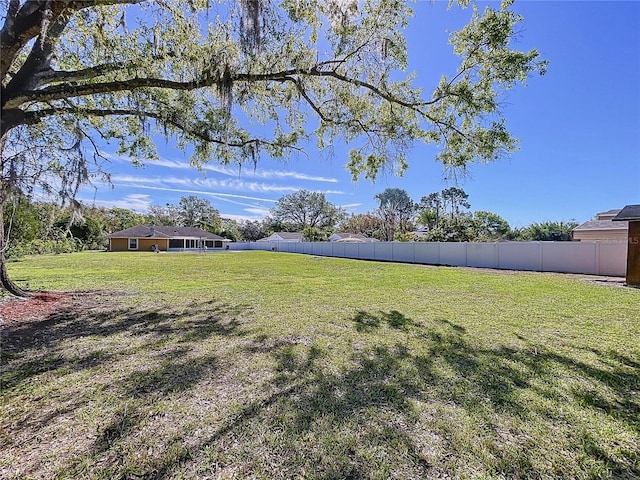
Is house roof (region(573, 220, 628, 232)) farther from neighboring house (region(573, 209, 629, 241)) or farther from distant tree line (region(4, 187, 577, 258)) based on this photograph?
distant tree line (region(4, 187, 577, 258))

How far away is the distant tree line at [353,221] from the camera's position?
95.2 feet

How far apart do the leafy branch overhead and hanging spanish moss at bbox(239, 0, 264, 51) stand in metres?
0.02

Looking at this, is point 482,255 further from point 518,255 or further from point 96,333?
point 96,333

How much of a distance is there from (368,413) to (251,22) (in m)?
4.85

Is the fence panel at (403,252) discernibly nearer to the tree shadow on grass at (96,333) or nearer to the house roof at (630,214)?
the house roof at (630,214)

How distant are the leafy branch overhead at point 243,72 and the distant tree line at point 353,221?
21111mm

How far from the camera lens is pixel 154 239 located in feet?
118

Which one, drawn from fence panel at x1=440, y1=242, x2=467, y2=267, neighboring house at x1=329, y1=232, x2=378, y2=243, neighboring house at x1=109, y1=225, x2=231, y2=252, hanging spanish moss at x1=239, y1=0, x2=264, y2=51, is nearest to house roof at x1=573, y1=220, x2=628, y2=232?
fence panel at x1=440, y1=242, x2=467, y2=267

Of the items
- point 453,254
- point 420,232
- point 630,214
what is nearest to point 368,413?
point 630,214

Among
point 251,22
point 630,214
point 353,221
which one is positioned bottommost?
point 630,214

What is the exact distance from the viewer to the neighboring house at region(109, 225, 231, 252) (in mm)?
34781

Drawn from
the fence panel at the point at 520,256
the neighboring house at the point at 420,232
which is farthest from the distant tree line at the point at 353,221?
the fence panel at the point at 520,256

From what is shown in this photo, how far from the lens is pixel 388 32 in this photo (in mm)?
5219

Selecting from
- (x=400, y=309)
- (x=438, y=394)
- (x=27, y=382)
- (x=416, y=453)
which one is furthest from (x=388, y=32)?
(x=27, y=382)
